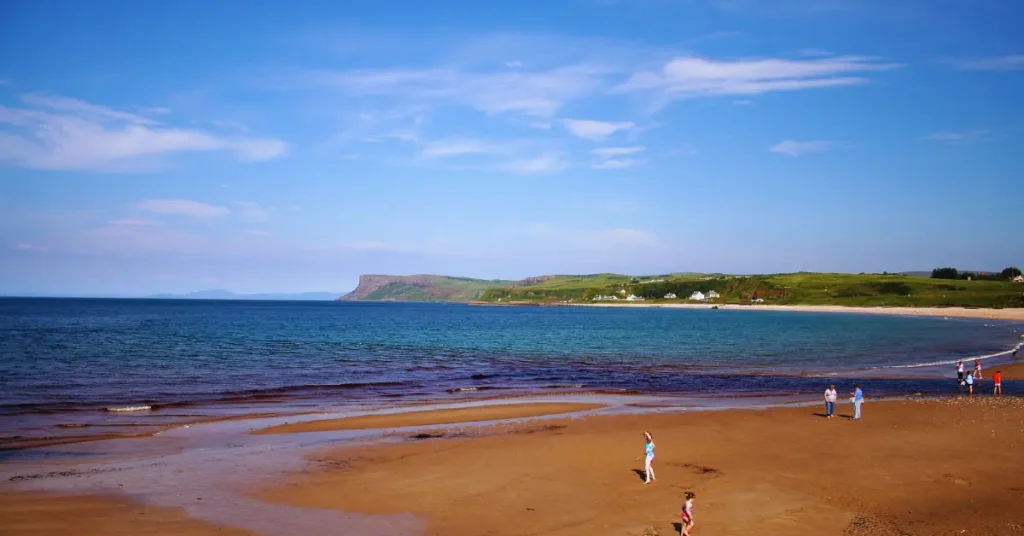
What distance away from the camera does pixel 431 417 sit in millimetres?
31484

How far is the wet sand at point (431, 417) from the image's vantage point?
28781mm

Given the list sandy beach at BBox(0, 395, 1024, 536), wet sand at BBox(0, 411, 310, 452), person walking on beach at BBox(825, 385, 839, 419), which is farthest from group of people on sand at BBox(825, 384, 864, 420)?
wet sand at BBox(0, 411, 310, 452)

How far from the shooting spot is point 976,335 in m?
92.2

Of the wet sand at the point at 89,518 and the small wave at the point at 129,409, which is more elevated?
the wet sand at the point at 89,518

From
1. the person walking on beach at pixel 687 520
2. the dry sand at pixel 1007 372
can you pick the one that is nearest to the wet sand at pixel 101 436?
the person walking on beach at pixel 687 520

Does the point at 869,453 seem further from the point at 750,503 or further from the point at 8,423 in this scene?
the point at 8,423

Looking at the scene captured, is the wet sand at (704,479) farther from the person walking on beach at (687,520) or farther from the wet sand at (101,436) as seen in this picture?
the wet sand at (101,436)

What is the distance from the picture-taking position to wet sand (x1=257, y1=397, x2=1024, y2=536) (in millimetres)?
16312

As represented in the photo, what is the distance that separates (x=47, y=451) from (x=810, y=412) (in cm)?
3266

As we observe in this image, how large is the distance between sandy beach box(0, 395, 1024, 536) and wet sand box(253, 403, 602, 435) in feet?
1.03

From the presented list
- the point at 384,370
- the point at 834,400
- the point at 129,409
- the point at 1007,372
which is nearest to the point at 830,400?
the point at 834,400

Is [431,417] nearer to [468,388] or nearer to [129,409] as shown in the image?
[468,388]

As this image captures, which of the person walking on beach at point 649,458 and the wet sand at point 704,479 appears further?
the person walking on beach at point 649,458

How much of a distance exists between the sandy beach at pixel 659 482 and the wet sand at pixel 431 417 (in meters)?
0.31
